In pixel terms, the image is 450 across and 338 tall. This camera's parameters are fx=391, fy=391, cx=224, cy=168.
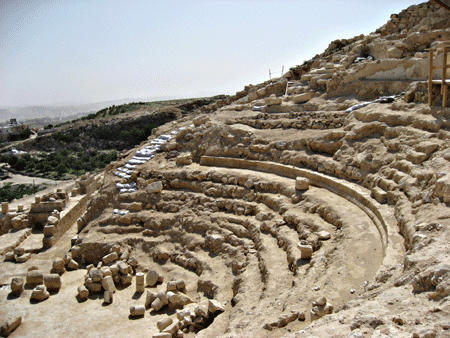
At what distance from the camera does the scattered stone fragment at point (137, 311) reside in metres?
8.54

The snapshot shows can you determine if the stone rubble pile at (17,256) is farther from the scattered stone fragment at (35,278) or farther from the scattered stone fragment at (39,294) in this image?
the scattered stone fragment at (39,294)

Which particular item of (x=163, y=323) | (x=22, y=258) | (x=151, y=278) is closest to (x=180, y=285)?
(x=151, y=278)

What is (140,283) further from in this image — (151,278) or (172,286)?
(172,286)

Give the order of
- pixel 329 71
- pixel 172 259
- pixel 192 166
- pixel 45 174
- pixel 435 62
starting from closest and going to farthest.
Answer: pixel 172 259 → pixel 435 62 → pixel 192 166 → pixel 329 71 → pixel 45 174

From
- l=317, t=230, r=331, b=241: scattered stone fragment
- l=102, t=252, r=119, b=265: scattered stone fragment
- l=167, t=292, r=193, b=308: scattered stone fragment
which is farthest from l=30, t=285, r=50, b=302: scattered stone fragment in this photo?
l=317, t=230, r=331, b=241: scattered stone fragment

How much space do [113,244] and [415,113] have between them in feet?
29.8

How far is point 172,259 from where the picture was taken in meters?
10.8

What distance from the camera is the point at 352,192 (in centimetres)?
920

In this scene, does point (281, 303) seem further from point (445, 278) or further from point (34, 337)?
point (34, 337)

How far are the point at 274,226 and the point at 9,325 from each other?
6.10 m

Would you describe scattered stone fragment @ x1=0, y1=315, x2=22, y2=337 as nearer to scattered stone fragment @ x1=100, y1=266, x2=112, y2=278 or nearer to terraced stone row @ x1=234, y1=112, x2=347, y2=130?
scattered stone fragment @ x1=100, y1=266, x2=112, y2=278

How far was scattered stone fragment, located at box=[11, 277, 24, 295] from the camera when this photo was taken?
31.8 ft

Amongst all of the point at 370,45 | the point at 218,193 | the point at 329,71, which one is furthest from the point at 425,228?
the point at 370,45

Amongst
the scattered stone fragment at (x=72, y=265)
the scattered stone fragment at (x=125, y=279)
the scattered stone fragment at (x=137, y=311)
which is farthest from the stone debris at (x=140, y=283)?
the scattered stone fragment at (x=72, y=265)
